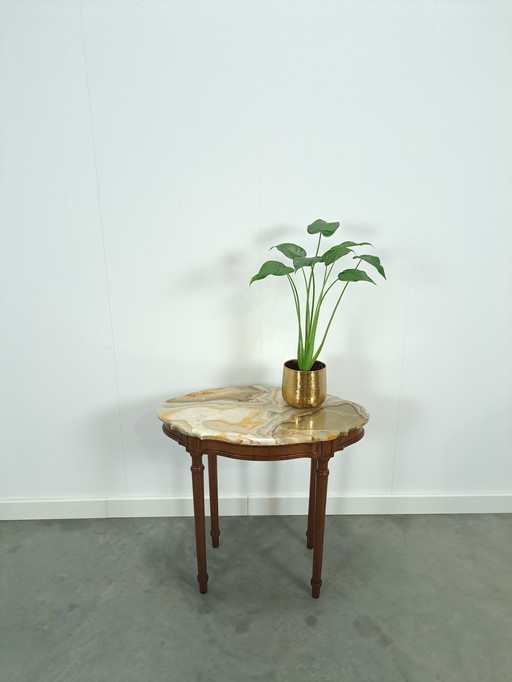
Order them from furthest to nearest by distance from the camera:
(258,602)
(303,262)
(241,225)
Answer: (241,225), (258,602), (303,262)

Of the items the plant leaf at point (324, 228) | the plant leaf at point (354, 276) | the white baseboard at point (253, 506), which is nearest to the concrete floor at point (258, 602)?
the white baseboard at point (253, 506)

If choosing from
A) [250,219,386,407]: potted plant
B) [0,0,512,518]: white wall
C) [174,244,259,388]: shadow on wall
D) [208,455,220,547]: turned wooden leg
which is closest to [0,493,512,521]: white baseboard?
[0,0,512,518]: white wall

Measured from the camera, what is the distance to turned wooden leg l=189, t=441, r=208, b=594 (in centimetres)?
162

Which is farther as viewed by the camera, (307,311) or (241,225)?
(241,225)

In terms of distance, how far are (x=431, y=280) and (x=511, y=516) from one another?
4.19ft

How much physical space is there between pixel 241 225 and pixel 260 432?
0.91 m

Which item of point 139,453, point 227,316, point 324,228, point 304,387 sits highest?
point 324,228

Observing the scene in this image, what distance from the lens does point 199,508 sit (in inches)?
66.1

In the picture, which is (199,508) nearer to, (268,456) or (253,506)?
(268,456)

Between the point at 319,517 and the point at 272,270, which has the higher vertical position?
the point at 272,270

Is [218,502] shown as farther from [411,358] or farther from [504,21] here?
[504,21]

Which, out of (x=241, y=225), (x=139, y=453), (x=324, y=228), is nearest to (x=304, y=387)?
(x=324, y=228)

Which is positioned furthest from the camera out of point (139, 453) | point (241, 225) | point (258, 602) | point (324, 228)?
point (139, 453)

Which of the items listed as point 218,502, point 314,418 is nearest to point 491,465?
point 314,418
